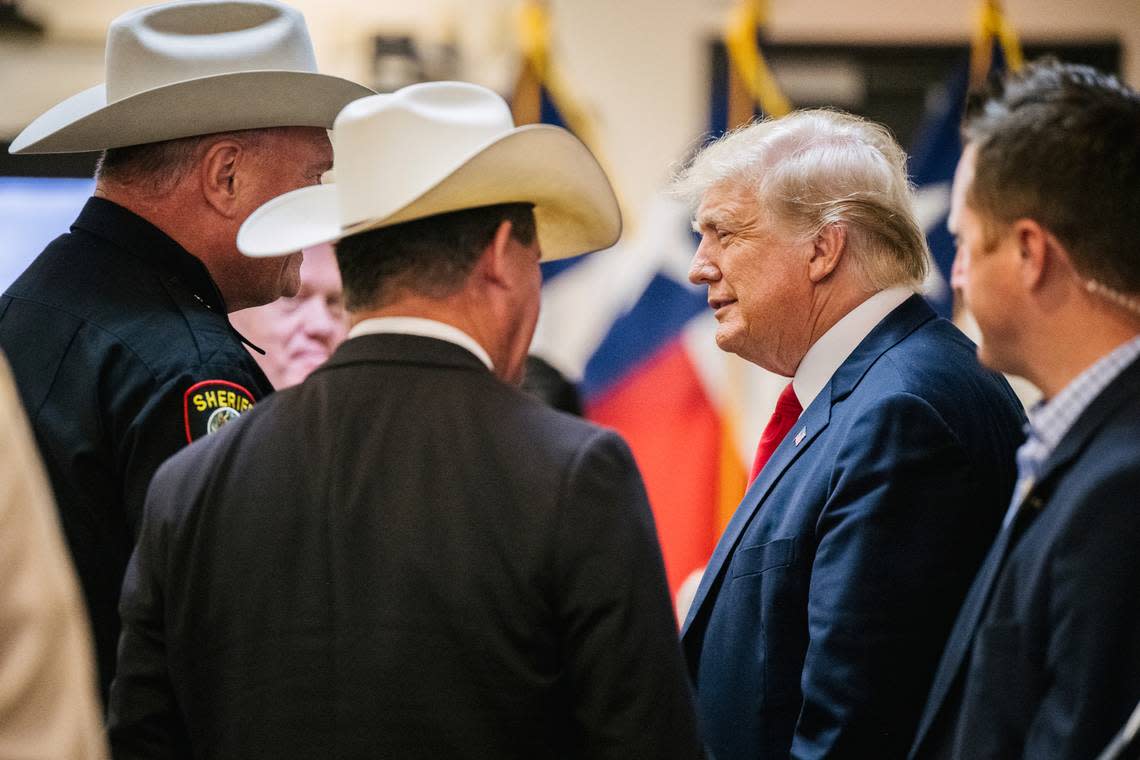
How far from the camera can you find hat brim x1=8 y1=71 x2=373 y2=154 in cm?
196

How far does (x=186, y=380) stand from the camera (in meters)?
1.78

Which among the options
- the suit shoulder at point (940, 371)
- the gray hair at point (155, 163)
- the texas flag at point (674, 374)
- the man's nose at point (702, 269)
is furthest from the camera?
the texas flag at point (674, 374)

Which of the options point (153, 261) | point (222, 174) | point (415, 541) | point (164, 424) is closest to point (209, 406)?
point (164, 424)

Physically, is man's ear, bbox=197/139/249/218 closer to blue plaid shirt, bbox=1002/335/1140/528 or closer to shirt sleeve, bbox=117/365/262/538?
shirt sleeve, bbox=117/365/262/538

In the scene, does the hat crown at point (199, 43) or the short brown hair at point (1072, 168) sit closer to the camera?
the short brown hair at point (1072, 168)

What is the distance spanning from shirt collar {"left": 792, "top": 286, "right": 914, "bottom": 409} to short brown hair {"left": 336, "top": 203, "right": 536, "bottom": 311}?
0.82m

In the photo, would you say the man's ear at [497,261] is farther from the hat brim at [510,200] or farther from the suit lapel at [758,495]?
the suit lapel at [758,495]

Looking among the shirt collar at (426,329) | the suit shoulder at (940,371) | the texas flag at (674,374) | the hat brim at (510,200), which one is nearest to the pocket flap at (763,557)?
the suit shoulder at (940,371)

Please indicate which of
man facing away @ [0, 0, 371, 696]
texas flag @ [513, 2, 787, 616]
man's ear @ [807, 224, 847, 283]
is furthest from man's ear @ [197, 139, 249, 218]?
texas flag @ [513, 2, 787, 616]

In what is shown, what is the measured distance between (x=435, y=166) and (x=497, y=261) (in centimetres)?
13

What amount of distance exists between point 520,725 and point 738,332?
3.21 ft

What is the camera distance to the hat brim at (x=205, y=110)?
196 centimetres

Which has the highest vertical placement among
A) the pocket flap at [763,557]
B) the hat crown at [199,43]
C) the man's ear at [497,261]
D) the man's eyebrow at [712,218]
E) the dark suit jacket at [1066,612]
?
the hat crown at [199,43]

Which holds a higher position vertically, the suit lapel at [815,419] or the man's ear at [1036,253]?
the man's ear at [1036,253]
